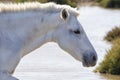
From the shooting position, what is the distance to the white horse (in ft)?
27.2

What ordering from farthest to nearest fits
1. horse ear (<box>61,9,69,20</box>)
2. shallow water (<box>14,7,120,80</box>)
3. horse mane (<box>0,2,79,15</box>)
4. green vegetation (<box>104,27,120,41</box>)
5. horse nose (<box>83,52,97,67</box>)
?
1. green vegetation (<box>104,27,120,41</box>)
2. shallow water (<box>14,7,120,80</box>)
3. horse mane (<box>0,2,79,15</box>)
4. horse nose (<box>83,52,97,67</box>)
5. horse ear (<box>61,9,69,20</box>)

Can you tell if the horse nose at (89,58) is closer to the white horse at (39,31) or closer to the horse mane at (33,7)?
the white horse at (39,31)

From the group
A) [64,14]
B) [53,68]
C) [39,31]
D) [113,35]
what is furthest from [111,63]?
[113,35]

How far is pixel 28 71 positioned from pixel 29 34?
25.7 ft

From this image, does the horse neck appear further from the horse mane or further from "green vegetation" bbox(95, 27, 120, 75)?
"green vegetation" bbox(95, 27, 120, 75)

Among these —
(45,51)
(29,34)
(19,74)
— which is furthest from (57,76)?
(29,34)

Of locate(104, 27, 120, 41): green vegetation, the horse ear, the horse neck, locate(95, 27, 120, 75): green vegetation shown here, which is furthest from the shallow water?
the horse ear

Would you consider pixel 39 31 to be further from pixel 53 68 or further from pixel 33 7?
pixel 53 68

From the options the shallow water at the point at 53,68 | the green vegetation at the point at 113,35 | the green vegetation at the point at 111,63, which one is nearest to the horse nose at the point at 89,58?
the shallow water at the point at 53,68

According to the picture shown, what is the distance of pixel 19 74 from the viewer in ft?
51.0

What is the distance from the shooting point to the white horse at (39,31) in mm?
8305

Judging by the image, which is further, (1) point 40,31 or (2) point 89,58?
(1) point 40,31

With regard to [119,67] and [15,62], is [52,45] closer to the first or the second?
[119,67]

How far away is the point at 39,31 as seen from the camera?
28.0 ft
